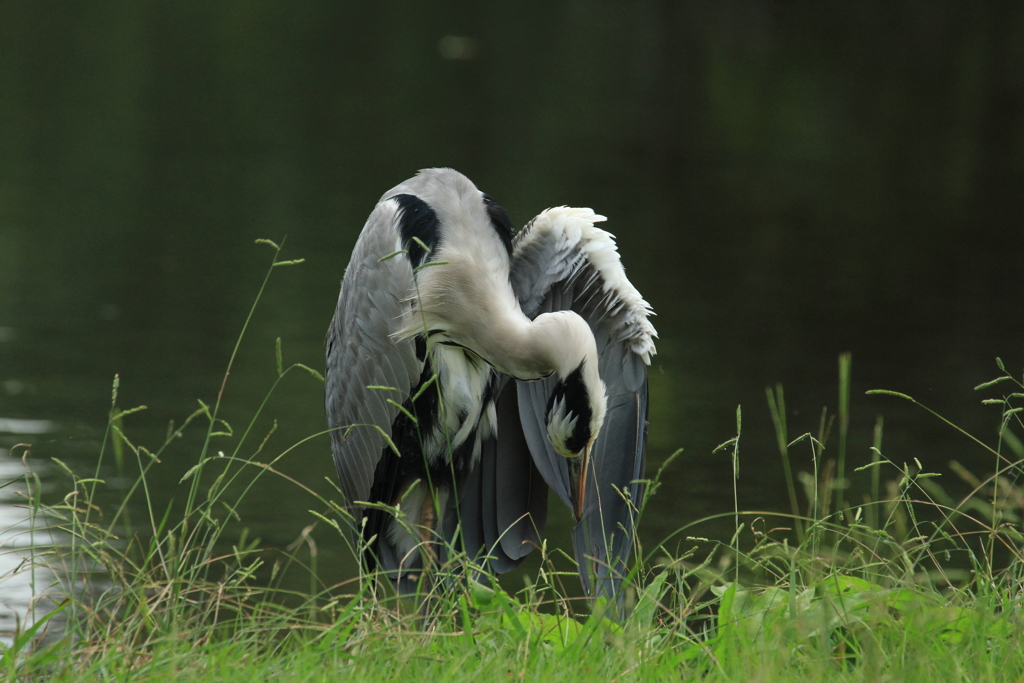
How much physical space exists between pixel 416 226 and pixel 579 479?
3.33ft

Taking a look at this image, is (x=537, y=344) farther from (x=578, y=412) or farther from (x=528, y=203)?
(x=528, y=203)

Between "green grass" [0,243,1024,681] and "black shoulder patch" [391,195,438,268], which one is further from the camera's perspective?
"black shoulder patch" [391,195,438,268]

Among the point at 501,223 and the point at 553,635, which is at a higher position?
the point at 501,223

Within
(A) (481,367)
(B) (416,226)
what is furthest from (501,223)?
(A) (481,367)

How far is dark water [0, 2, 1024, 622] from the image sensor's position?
7.23 meters

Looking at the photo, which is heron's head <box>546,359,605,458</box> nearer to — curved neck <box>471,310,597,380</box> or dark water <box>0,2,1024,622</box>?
curved neck <box>471,310,597,380</box>

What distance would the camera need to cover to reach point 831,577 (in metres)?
2.79

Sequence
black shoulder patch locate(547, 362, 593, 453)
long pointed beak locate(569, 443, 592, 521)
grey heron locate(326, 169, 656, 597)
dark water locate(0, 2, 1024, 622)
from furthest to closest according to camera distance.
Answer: dark water locate(0, 2, 1024, 622), grey heron locate(326, 169, 656, 597), long pointed beak locate(569, 443, 592, 521), black shoulder patch locate(547, 362, 593, 453)

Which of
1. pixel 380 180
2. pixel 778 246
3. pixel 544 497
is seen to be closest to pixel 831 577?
pixel 544 497

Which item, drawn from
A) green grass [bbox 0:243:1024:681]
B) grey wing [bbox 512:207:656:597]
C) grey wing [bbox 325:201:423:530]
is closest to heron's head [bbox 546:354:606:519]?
grey wing [bbox 512:207:656:597]

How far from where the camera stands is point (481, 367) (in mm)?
4344

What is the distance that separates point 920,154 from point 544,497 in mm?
14760

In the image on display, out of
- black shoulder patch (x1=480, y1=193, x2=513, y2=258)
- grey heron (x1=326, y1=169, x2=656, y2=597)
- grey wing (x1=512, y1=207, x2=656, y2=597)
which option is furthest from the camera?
black shoulder patch (x1=480, y1=193, x2=513, y2=258)

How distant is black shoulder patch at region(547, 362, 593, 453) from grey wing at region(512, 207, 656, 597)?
0.48 meters
